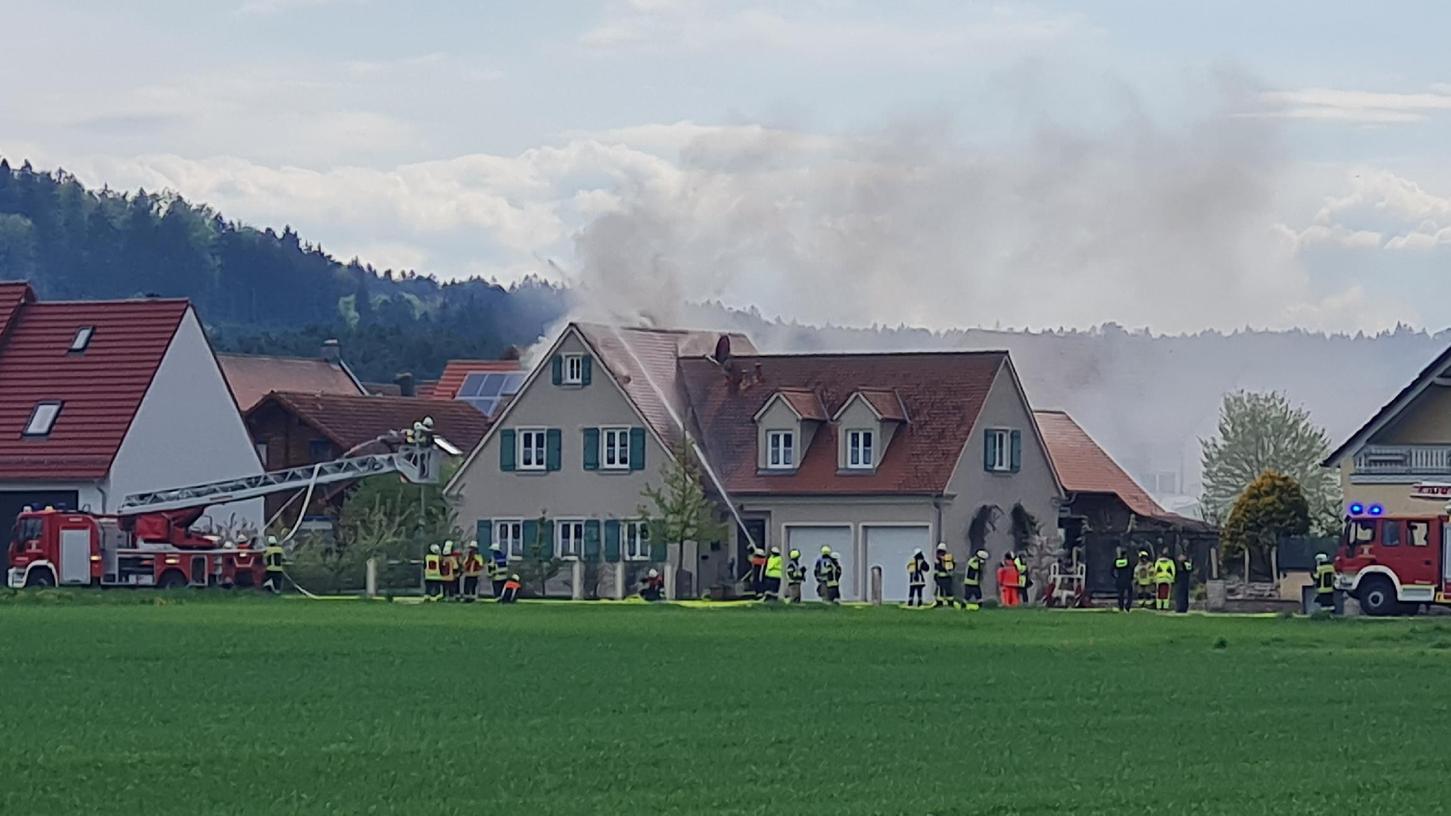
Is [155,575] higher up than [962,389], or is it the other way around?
[962,389]

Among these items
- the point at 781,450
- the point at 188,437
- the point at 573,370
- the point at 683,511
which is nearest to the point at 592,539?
the point at 573,370

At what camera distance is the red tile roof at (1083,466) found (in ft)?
276

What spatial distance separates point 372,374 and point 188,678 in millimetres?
139492

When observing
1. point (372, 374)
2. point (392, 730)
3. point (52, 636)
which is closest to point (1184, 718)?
point (392, 730)

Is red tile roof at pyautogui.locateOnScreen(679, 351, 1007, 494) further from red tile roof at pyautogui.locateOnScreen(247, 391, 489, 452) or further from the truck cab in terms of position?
the truck cab

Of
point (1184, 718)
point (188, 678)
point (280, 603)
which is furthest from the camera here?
point (280, 603)

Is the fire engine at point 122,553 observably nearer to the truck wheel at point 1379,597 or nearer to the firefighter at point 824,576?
the firefighter at point 824,576

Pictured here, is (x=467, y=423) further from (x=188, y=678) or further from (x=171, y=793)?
(x=171, y=793)

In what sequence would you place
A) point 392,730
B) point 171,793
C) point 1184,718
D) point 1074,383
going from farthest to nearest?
point 1074,383
point 1184,718
point 392,730
point 171,793

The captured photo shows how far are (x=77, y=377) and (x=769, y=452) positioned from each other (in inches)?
723

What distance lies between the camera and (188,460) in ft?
244

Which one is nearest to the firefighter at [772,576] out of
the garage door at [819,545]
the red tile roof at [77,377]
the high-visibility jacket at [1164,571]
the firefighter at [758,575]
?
the firefighter at [758,575]

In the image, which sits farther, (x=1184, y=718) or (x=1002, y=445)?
(x=1002, y=445)

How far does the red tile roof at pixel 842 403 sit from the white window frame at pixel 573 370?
3.33m
